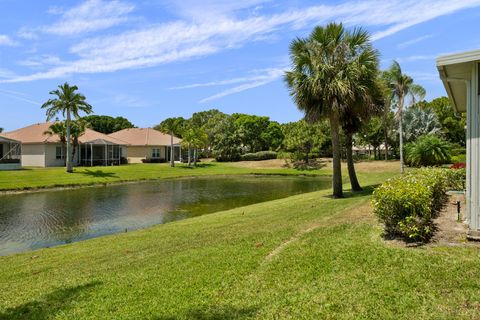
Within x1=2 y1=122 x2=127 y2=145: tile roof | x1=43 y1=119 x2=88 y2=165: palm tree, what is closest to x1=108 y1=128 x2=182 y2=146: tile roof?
x1=2 y1=122 x2=127 y2=145: tile roof

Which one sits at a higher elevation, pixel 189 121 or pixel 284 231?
pixel 189 121

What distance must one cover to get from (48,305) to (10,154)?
4493cm

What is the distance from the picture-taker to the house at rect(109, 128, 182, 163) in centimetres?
5888

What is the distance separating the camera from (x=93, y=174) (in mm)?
38594

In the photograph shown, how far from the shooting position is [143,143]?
59125 millimetres

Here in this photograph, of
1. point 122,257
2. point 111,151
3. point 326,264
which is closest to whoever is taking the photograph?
point 326,264

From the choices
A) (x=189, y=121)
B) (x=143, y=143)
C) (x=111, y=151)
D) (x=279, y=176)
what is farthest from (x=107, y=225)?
(x=189, y=121)

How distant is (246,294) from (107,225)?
12.0m

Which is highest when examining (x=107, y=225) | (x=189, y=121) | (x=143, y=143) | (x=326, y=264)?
(x=189, y=121)

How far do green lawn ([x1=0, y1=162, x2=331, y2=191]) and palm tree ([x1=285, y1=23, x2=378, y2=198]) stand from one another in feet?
79.0

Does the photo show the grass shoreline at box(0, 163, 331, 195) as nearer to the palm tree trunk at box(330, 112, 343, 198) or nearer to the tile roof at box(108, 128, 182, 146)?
the tile roof at box(108, 128, 182, 146)

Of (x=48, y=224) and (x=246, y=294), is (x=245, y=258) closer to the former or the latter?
(x=246, y=294)

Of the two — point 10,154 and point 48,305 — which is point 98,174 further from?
point 48,305

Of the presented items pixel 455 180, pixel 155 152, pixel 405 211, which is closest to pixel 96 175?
pixel 155 152
